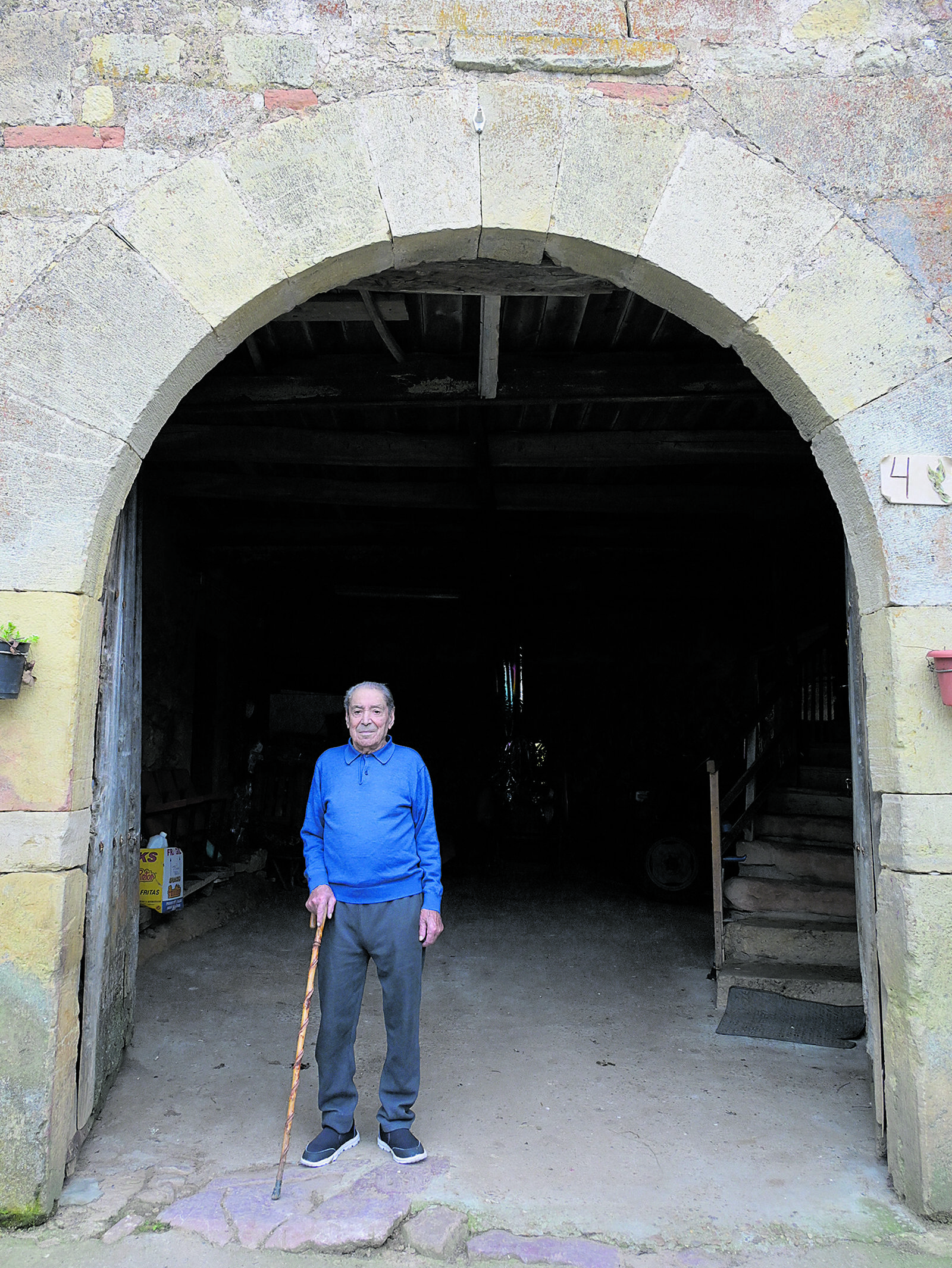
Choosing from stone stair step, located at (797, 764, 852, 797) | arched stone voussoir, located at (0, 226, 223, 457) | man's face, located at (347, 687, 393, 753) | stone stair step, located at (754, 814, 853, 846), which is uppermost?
arched stone voussoir, located at (0, 226, 223, 457)

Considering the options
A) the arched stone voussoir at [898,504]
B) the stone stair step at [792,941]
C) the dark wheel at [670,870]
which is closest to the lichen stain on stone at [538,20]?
the arched stone voussoir at [898,504]

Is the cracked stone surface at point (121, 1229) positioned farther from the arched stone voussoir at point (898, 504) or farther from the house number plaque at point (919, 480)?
the house number plaque at point (919, 480)

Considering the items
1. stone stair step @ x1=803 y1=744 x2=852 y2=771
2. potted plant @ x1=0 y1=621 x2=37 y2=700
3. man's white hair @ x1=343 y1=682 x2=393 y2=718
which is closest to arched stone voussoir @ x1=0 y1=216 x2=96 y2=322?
potted plant @ x1=0 y1=621 x2=37 y2=700

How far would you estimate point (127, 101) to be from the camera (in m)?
2.84

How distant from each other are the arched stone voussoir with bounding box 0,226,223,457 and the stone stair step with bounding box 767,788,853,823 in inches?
179

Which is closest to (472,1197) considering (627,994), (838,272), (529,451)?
(627,994)

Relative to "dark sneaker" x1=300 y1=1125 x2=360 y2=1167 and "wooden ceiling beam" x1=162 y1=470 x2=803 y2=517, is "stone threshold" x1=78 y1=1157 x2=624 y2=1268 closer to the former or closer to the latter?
"dark sneaker" x1=300 y1=1125 x2=360 y2=1167

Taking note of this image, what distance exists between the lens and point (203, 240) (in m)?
2.79

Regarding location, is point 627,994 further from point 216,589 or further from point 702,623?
point 702,623

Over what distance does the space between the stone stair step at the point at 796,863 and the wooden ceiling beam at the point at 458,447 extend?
7.57 feet

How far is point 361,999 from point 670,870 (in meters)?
4.94

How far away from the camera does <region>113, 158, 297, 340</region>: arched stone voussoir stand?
278 centimetres

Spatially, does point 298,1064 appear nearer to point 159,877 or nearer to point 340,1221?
point 340,1221

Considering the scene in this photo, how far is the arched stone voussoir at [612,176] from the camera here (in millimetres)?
2840
